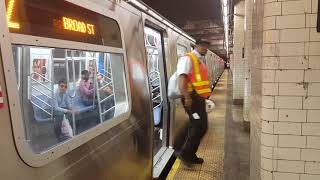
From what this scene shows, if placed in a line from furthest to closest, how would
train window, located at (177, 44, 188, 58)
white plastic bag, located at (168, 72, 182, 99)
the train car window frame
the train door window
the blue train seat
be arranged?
train window, located at (177, 44, 188, 58) → the train door window → white plastic bag, located at (168, 72, 182, 99) → the blue train seat → the train car window frame

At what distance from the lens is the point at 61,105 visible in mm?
2709

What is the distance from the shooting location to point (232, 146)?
686 cm

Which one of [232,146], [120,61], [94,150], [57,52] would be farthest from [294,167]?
[232,146]

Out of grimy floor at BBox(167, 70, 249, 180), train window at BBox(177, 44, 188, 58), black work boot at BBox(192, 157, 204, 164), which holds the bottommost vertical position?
grimy floor at BBox(167, 70, 249, 180)

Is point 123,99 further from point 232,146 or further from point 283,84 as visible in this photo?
point 232,146

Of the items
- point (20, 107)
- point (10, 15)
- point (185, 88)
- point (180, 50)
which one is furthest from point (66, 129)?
point (180, 50)

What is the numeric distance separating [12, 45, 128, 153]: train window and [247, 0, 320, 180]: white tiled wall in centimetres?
135

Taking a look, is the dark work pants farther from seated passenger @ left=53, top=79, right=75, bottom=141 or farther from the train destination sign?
seated passenger @ left=53, top=79, right=75, bottom=141

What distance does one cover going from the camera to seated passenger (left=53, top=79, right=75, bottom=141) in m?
2.60

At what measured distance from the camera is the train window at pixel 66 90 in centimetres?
252

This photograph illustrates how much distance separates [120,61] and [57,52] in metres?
0.84

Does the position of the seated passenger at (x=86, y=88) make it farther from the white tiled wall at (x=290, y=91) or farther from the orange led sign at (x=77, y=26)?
the white tiled wall at (x=290, y=91)

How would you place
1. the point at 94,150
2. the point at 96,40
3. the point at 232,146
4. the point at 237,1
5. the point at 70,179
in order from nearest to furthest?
the point at 70,179 → the point at 94,150 → the point at 96,40 → the point at 232,146 → the point at 237,1

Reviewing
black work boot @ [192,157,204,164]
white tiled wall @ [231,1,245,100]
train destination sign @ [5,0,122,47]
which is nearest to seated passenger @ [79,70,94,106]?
train destination sign @ [5,0,122,47]
